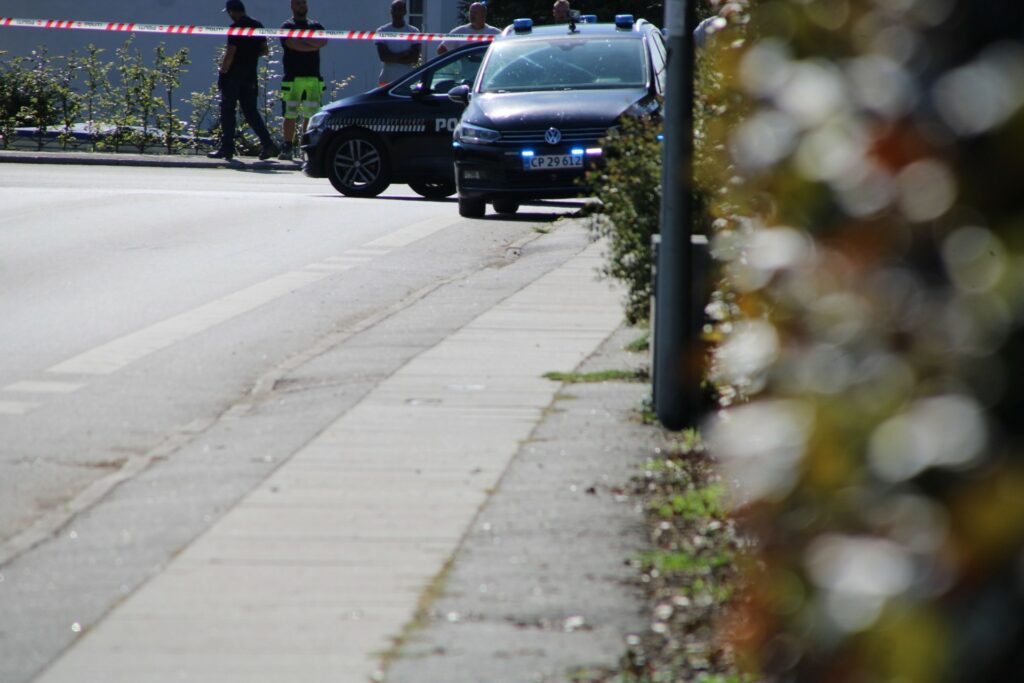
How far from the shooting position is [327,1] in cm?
3497

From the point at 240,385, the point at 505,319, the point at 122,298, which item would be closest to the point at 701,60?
the point at 505,319

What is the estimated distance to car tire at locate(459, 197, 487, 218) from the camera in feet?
54.0

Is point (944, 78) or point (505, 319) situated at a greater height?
point (944, 78)

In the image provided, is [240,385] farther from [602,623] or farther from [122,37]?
[122,37]

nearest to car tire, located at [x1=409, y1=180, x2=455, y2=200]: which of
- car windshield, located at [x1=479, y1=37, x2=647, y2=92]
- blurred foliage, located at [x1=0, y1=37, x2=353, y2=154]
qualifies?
car windshield, located at [x1=479, y1=37, x2=647, y2=92]

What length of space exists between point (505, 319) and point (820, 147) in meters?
8.33

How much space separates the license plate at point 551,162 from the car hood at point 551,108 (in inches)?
11.6

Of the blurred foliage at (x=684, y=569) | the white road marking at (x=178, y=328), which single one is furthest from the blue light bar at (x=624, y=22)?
the blurred foliage at (x=684, y=569)

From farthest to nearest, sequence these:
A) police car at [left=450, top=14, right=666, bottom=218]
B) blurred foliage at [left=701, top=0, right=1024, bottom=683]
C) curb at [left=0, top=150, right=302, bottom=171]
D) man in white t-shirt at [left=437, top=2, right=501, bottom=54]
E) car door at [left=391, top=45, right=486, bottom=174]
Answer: curb at [left=0, top=150, right=302, bottom=171] < man in white t-shirt at [left=437, top=2, right=501, bottom=54] < car door at [left=391, top=45, right=486, bottom=174] < police car at [left=450, top=14, right=666, bottom=218] < blurred foliage at [left=701, top=0, right=1024, bottom=683]

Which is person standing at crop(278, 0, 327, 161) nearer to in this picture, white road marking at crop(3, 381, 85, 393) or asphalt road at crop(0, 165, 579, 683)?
asphalt road at crop(0, 165, 579, 683)

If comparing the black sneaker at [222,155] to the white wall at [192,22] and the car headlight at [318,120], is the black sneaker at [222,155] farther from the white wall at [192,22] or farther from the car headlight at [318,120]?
the white wall at [192,22]

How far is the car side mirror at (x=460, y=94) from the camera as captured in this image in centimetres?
1714

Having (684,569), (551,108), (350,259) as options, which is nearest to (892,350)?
(684,569)

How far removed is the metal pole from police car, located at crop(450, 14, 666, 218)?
842 cm
